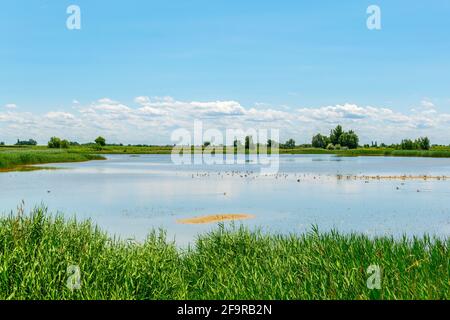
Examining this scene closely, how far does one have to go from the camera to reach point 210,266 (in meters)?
12.5

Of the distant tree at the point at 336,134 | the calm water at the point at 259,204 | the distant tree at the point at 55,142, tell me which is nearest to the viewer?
the calm water at the point at 259,204

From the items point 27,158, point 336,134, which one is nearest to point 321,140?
point 336,134

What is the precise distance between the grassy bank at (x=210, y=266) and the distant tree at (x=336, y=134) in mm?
128573

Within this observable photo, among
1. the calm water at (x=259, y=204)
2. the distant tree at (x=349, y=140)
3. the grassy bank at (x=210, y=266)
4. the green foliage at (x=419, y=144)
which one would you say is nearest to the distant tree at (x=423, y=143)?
the green foliage at (x=419, y=144)

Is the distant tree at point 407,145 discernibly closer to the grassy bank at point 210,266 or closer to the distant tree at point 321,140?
the distant tree at point 321,140

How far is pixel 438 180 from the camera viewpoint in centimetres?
4628

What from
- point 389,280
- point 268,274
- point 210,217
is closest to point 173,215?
point 210,217

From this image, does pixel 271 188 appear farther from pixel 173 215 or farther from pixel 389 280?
pixel 389 280

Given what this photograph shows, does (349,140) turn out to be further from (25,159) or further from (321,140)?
(25,159)

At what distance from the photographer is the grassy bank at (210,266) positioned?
920 centimetres

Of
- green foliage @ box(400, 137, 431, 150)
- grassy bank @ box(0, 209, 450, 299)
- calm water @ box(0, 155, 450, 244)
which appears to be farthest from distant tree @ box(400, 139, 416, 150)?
grassy bank @ box(0, 209, 450, 299)

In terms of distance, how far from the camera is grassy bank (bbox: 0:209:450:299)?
9.20 meters
